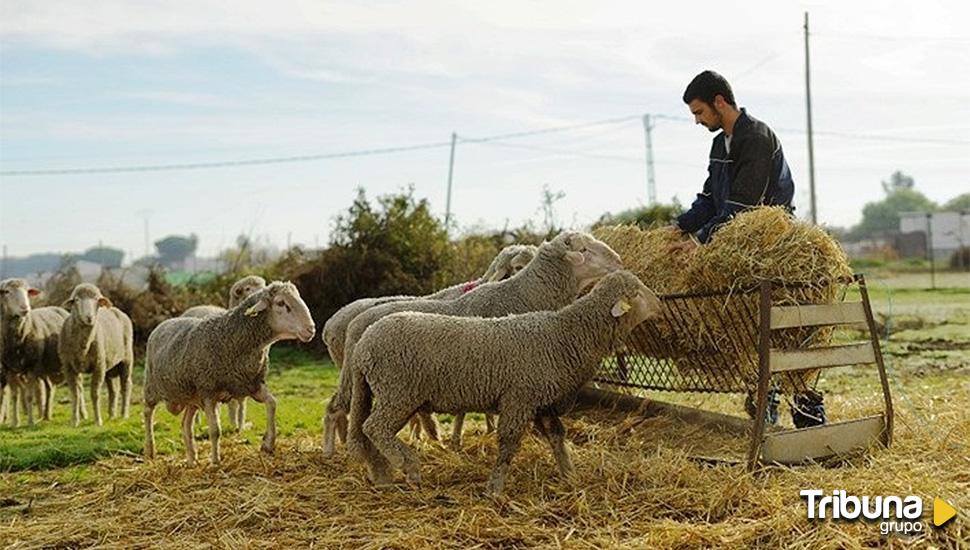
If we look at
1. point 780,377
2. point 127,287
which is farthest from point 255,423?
point 127,287

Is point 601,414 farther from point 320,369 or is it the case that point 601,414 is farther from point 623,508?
point 320,369

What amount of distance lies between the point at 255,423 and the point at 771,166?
20.0 feet

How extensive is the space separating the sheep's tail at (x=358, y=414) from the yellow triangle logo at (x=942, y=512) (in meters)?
3.44

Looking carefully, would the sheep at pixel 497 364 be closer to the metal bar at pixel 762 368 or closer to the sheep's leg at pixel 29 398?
the metal bar at pixel 762 368

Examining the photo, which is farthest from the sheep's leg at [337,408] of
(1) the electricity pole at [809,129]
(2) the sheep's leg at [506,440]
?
(1) the electricity pole at [809,129]

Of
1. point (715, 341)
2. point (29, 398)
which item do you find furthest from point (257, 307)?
point (29, 398)

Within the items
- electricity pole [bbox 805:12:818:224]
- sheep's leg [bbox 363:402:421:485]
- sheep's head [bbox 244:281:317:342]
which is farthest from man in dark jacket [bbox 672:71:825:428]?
electricity pole [bbox 805:12:818:224]

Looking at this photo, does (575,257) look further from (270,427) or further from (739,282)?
(270,427)

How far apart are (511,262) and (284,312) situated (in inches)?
75.7

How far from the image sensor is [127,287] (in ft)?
66.7

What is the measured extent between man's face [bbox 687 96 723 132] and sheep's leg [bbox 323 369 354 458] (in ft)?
10.5

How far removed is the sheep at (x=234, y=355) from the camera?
27.1ft

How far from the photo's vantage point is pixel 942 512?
17.7 ft

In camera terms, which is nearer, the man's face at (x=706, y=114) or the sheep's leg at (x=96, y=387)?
the man's face at (x=706, y=114)
